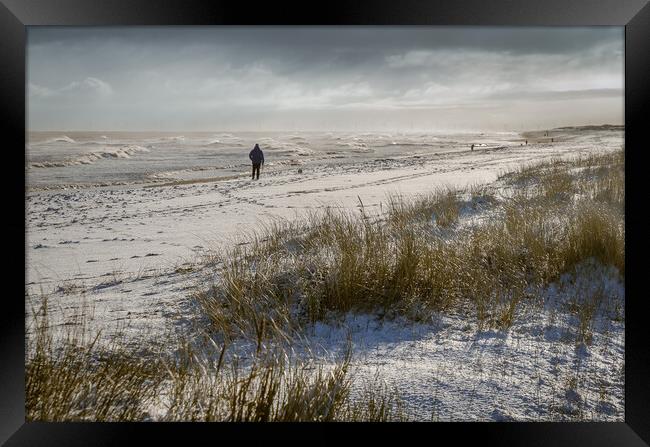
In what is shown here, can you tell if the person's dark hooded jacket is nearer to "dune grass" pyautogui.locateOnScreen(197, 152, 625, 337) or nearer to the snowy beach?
the snowy beach

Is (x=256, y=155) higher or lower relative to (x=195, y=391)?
higher

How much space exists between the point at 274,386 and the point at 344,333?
630mm

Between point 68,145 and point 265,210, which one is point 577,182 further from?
point 68,145

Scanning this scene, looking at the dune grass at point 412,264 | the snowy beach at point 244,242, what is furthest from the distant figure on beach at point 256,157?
the dune grass at point 412,264

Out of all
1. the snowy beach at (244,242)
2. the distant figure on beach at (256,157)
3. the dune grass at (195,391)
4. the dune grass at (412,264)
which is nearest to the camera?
the dune grass at (195,391)

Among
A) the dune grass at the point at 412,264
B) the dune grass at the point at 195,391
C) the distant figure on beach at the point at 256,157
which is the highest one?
the distant figure on beach at the point at 256,157

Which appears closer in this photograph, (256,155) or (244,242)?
(244,242)

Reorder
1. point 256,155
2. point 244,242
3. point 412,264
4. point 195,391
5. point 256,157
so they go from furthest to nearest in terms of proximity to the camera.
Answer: point 256,155 → point 256,157 → point 244,242 → point 412,264 → point 195,391

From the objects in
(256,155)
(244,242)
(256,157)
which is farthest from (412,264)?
(256,155)
